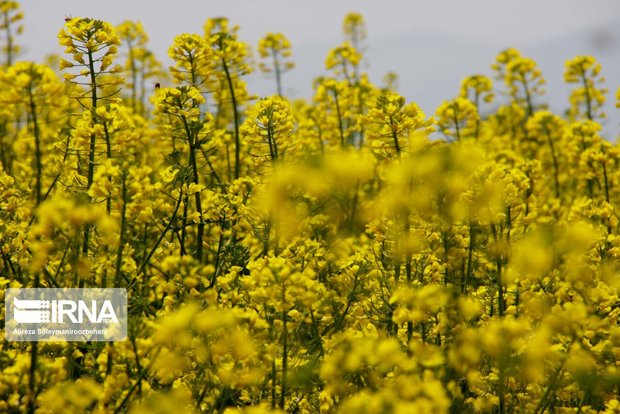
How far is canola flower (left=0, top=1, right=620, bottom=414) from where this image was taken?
308 cm

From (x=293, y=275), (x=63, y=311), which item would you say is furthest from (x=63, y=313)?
(x=293, y=275)

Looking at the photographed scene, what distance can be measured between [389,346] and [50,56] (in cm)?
1378

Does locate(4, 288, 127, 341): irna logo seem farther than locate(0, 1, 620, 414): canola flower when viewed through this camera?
Yes

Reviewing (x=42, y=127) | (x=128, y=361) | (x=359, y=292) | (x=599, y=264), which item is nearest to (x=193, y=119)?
(x=359, y=292)

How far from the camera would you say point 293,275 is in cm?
315

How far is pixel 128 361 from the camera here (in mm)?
3307

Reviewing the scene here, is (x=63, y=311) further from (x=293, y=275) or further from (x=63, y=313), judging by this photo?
(x=293, y=275)

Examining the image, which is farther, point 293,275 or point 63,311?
point 63,311

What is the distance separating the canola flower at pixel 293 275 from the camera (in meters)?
3.08

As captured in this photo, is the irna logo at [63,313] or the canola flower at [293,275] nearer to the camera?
the canola flower at [293,275]

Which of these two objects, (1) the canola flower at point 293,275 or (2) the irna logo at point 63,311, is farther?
(2) the irna logo at point 63,311

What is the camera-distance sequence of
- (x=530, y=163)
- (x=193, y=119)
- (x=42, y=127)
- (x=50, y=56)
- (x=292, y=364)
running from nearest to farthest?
(x=292, y=364)
(x=193, y=119)
(x=530, y=163)
(x=42, y=127)
(x=50, y=56)

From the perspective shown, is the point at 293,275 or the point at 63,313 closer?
the point at 293,275

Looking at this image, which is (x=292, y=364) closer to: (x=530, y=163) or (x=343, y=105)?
(x=530, y=163)
